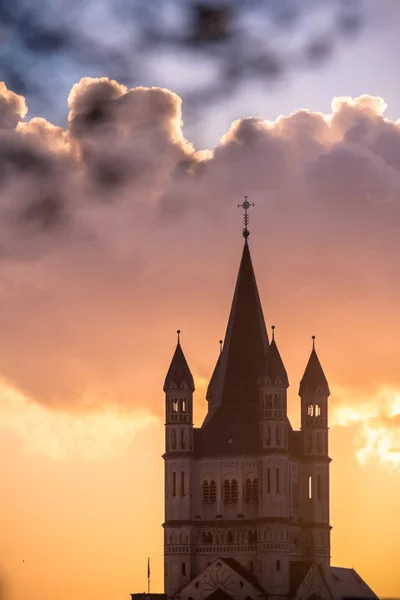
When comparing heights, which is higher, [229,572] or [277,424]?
[277,424]

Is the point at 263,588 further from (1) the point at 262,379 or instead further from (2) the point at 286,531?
(1) the point at 262,379

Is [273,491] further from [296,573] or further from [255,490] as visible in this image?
[296,573]

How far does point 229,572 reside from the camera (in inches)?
7736

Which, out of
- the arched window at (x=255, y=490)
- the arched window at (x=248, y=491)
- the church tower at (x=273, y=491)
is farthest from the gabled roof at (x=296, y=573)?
the arched window at (x=248, y=491)

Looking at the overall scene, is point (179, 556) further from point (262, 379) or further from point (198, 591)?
point (262, 379)

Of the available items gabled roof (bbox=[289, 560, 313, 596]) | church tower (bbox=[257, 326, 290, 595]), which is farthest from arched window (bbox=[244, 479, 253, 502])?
gabled roof (bbox=[289, 560, 313, 596])

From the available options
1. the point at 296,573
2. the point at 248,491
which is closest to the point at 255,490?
the point at 248,491

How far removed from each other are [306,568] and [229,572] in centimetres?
702

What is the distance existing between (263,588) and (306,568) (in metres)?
4.91

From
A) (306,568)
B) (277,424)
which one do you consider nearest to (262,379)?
(277,424)

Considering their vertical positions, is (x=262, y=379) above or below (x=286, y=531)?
above

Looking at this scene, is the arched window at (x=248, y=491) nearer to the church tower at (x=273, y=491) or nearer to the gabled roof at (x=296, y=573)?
the church tower at (x=273, y=491)

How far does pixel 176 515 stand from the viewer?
199875 mm

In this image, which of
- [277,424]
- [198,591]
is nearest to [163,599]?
[198,591]
